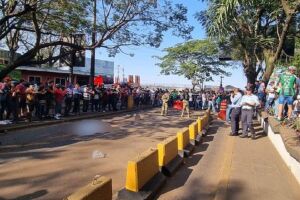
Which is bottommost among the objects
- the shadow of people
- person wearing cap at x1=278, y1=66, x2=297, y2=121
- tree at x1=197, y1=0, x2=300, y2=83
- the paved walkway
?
the paved walkway

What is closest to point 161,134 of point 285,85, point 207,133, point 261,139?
point 207,133

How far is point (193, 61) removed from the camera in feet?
215

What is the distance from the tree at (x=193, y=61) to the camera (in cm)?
6431

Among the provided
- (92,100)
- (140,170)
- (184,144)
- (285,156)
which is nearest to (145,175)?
(140,170)

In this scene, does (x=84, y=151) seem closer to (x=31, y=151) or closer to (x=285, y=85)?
(x=31, y=151)

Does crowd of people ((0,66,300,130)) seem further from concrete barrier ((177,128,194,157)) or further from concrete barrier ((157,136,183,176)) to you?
concrete barrier ((157,136,183,176))

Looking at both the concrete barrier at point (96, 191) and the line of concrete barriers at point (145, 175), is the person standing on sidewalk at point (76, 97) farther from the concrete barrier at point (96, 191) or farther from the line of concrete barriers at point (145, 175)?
the concrete barrier at point (96, 191)

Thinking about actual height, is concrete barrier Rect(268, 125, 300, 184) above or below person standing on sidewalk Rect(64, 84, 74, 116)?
below

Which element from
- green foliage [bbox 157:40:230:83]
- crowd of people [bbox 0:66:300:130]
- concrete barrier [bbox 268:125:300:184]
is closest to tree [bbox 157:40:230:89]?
green foliage [bbox 157:40:230:83]

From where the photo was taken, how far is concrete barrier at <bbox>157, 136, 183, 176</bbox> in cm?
881

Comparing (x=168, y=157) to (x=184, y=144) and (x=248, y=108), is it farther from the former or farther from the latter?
(x=248, y=108)

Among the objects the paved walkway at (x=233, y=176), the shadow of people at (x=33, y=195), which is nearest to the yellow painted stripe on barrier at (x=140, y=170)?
the paved walkway at (x=233, y=176)

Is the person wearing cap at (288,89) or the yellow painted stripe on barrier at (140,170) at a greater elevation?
the person wearing cap at (288,89)

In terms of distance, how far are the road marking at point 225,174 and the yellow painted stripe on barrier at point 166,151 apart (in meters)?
1.15
